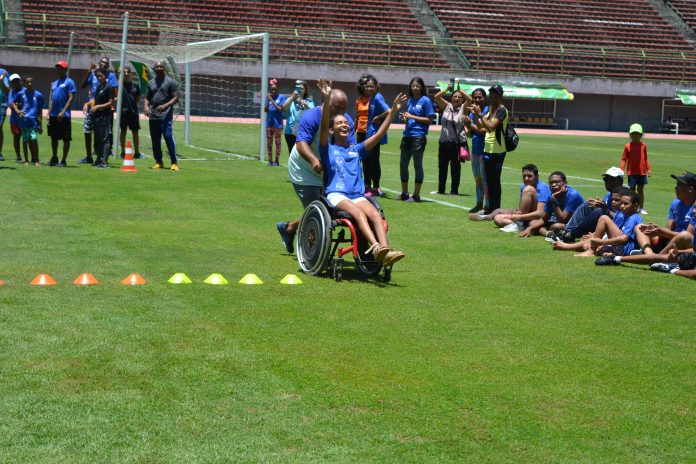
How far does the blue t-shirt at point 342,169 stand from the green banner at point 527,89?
137ft

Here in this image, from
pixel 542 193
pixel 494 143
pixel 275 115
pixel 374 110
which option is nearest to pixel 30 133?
pixel 275 115

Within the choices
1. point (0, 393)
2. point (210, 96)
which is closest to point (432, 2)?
point (210, 96)

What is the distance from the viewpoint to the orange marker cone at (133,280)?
8727mm

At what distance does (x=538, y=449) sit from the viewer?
498 centimetres

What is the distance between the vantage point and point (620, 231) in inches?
441

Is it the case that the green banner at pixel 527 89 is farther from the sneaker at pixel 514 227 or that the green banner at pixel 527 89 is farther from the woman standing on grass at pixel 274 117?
the sneaker at pixel 514 227

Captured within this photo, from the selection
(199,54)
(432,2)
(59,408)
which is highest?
(432,2)

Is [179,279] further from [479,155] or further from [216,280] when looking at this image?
[479,155]

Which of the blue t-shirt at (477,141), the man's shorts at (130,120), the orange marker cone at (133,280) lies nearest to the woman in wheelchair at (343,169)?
the orange marker cone at (133,280)

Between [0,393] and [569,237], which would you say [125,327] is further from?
[569,237]

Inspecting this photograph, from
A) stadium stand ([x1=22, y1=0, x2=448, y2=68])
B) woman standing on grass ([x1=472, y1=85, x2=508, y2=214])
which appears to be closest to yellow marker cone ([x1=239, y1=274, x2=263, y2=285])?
woman standing on grass ([x1=472, y1=85, x2=508, y2=214])

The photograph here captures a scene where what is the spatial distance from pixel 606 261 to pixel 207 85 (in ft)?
101

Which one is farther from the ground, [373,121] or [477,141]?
[373,121]

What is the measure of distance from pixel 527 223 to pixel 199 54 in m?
16.8
